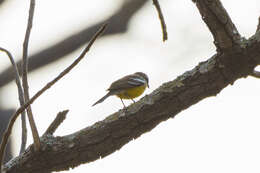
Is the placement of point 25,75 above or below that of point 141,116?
above

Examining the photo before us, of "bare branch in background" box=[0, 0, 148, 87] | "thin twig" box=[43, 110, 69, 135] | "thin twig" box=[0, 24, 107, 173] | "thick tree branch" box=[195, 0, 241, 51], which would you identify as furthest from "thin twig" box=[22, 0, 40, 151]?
"bare branch in background" box=[0, 0, 148, 87]

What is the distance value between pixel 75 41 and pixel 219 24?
2074 mm

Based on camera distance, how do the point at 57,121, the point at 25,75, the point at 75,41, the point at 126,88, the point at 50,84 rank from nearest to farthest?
the point at 50,84, the point at 25,75, the point at 57,121, the point at 75,41, the point at 126,88

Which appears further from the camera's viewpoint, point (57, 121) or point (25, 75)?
point (57, 121)

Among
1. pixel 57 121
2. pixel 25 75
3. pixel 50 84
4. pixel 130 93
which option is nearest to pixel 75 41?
pixel 130 93

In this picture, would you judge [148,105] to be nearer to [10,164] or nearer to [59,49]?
[10,164]

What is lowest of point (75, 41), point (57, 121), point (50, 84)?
point (50, 84)

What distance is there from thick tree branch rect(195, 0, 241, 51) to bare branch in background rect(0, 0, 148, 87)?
6.21 ft

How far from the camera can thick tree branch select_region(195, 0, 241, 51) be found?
2125mm

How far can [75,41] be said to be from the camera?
4051mm

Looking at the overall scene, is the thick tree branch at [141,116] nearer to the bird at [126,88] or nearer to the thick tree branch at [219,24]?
the thick tree branch at [219,24]

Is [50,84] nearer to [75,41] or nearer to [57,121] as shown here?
[57,121]

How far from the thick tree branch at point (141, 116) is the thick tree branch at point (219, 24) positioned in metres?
0.07

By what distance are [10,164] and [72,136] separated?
0.37m
